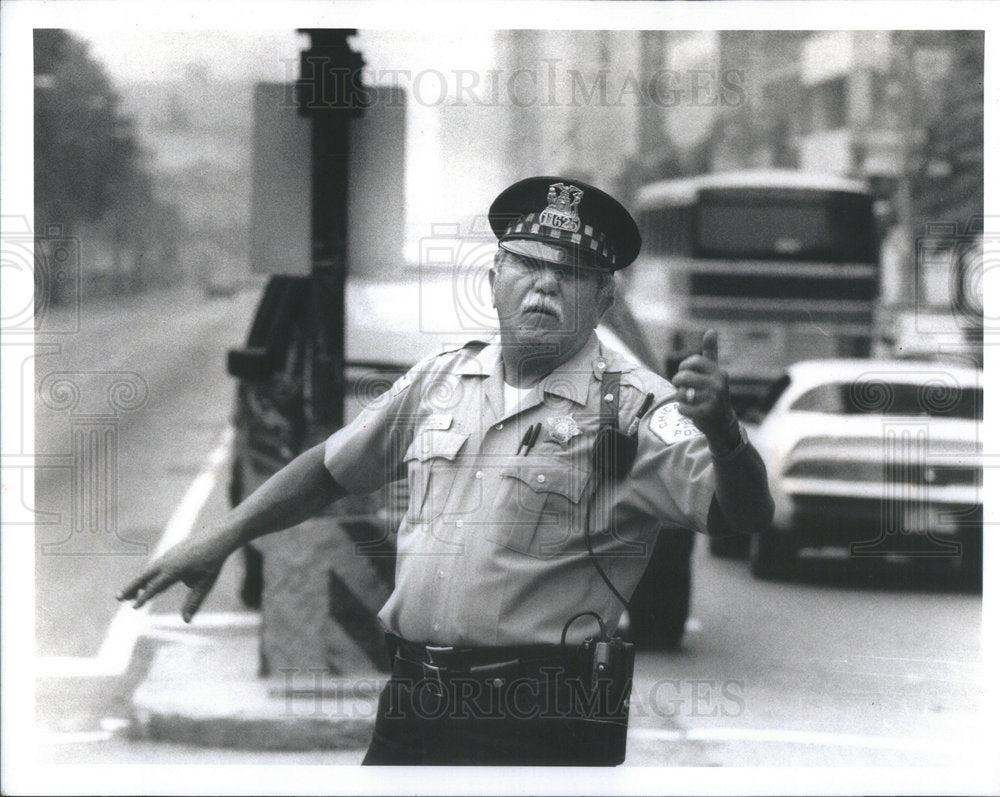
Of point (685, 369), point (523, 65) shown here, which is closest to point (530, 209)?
point (523, 65)

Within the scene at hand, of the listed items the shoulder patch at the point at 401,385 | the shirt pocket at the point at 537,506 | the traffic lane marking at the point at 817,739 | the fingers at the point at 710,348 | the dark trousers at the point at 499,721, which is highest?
the fingers at the point at 710,348

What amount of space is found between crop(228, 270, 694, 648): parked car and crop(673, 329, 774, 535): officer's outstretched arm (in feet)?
2.84

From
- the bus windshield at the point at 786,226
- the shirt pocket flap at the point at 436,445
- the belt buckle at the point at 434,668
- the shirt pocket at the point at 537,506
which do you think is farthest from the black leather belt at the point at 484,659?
the bus windshield at the point at 786,226

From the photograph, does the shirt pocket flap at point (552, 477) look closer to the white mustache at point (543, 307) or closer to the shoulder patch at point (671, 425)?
the shoulder patch at point (671, 425)

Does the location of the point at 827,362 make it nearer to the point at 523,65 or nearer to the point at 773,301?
the point at 773,301

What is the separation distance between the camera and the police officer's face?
180 inches

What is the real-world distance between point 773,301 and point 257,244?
83.9 inches

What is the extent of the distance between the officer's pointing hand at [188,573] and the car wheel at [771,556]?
1.97m

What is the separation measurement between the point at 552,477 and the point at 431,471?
13.8 inches

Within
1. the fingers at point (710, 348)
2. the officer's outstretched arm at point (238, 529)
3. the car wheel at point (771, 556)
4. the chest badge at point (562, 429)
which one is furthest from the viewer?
the car wheel at point (771, 556)

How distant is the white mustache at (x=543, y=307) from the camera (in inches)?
180

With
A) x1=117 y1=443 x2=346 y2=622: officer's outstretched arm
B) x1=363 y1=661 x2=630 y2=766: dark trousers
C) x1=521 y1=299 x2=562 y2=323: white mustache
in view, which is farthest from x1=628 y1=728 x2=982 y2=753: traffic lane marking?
x1=521 y1=299 x2=562 y2=323: white mustache

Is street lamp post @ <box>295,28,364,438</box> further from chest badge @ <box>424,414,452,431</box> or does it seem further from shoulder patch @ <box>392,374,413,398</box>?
chest badge @ <box>424,414,452,431</box>

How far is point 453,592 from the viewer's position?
4.41 metres
